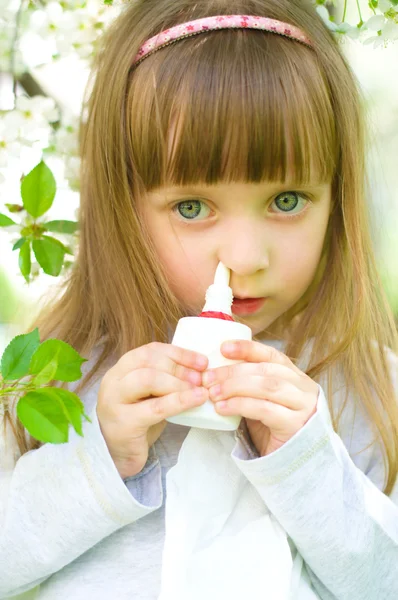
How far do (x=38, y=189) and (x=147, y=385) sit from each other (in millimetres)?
369

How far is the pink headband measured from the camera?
1.10 metres

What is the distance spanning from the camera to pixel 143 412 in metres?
0.99

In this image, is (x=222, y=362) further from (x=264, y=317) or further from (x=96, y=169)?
(x=96, y=169)

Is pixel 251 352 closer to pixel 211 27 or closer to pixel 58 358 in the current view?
pixel 58 358

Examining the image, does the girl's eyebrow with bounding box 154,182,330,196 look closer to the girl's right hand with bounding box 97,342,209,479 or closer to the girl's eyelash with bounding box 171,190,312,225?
the girl's eyelash with bounding box 171,190,312,225

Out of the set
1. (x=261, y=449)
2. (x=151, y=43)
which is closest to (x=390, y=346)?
(x=261, y=449)

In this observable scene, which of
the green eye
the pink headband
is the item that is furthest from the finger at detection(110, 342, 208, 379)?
the pink headband

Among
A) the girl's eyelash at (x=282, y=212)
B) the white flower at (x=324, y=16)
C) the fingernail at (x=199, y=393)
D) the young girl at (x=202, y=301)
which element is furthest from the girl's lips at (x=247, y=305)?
the white flower at (x=324, y=16)

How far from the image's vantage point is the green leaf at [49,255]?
126cm

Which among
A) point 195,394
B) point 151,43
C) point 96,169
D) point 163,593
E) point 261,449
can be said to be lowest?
point 163,593

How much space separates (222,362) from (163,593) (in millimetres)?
292

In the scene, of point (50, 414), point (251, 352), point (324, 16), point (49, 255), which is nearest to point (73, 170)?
point (49, 255)

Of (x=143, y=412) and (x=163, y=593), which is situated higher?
(x=143, y=412)

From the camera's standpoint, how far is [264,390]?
97 cm
